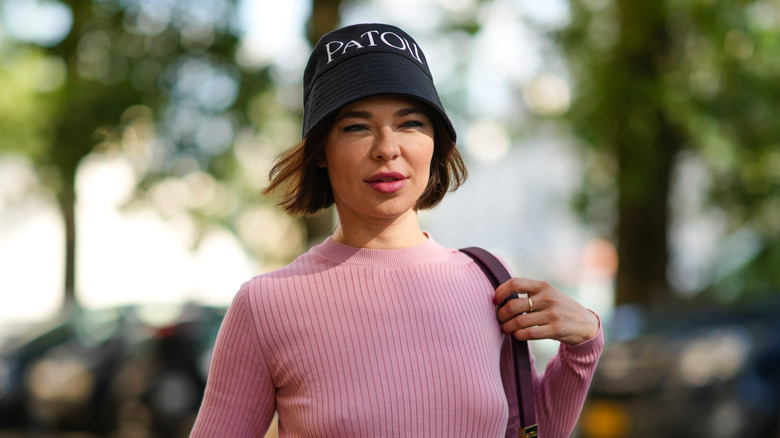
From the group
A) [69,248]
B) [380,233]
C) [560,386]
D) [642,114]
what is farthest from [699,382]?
[69,248]

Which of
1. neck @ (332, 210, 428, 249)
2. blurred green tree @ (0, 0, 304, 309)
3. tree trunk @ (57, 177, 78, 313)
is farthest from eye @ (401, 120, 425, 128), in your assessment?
tree trunk @ (57, 177, 78, 313)

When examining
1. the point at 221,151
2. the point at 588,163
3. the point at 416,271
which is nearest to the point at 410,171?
the point at 416,271

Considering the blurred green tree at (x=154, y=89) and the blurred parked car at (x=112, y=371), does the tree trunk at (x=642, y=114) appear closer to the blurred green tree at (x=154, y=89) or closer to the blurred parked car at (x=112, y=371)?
the blurred green tree at (x=154, y=89)

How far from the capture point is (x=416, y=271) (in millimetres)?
2111

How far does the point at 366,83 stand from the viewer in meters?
1.99

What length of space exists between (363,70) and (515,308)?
62cm

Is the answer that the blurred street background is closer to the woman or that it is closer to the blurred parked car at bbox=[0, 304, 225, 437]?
the blurred parked car at bbox=[0, 304, 225, 437]

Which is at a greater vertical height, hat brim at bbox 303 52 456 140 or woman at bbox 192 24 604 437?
hat brim at bbox 303 52 456 140

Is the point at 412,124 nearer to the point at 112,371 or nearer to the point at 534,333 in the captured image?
the point at 534,333

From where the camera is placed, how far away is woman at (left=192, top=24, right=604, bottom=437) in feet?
6.44

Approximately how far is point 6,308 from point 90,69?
21377 millimetres

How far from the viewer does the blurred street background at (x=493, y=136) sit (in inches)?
271

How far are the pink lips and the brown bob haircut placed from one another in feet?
0.50

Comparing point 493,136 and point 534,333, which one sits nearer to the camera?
point 534,333
